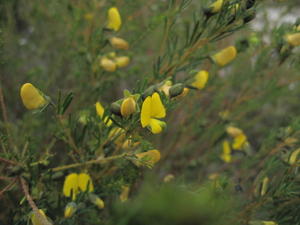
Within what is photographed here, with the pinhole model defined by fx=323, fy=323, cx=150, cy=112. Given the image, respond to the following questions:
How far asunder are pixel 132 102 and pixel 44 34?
158cm

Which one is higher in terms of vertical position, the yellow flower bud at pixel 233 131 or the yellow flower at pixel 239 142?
the yellow flower bud at pixel 233 131

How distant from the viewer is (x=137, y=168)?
929 millimetres

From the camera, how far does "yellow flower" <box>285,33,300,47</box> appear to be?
999mm

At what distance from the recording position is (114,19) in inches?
44.9

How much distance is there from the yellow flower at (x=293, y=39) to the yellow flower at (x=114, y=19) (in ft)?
1.86

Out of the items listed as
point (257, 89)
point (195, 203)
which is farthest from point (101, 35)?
point (195, 203)

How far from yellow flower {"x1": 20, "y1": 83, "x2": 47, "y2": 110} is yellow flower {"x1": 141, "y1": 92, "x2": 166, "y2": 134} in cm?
29

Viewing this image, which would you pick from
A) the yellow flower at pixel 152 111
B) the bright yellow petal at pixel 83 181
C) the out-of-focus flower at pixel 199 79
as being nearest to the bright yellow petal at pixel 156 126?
the yellow flower at pixel 152 111

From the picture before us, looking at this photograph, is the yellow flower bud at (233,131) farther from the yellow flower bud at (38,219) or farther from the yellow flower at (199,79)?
the yellow flower bud at (38,219)

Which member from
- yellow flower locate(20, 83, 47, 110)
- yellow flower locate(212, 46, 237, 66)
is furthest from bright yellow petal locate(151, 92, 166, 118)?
yellow flower locate(212, 46, 237, 66)

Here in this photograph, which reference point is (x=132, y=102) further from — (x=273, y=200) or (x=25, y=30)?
(x=25, y=30)

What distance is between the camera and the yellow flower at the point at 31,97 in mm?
805

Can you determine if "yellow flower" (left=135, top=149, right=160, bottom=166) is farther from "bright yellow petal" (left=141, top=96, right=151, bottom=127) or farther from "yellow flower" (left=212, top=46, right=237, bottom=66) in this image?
"yellow flower" (left=212, top=46, right=237, bottom=66)

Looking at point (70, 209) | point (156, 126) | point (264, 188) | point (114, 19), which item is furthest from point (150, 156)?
point (114, 19)
